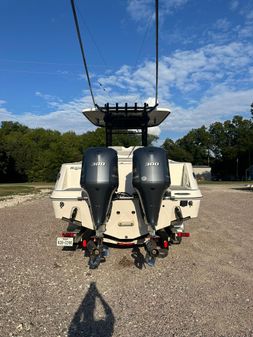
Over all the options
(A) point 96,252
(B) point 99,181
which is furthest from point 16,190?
(B) point 99,181

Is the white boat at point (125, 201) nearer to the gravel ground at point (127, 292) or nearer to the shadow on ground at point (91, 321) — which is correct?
the gravel ground at point (127, 292)

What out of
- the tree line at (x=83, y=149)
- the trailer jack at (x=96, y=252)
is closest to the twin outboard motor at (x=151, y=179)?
the trailer jack at (x=96, y=252)

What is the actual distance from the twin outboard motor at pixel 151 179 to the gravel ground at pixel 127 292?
97 centimetres

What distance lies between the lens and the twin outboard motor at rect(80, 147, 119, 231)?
488 centimetres

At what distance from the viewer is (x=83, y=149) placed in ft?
212

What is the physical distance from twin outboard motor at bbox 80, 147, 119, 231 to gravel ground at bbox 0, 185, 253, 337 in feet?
3.16

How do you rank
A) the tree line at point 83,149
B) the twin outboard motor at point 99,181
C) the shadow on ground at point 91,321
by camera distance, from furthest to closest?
1. the tree line at point 83,149
2. the twin outboard motor at point 99,181
3. the shadow on ground at point 91,321

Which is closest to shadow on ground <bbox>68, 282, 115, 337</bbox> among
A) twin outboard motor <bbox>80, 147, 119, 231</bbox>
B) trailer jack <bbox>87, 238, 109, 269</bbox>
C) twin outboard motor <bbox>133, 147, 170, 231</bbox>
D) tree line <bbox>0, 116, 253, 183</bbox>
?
trailer jack <bbox>87, 238, 109, 269</bbox>

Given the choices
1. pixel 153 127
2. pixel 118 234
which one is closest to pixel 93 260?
pixel 118 234

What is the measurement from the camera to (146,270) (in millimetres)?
5676

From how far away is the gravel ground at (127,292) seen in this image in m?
3.65

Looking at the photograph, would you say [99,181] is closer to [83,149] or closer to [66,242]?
[66,242]

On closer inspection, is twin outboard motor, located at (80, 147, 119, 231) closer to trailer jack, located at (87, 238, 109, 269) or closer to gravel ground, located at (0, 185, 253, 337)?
trailer jack, located at (87, 238, 109, 269)

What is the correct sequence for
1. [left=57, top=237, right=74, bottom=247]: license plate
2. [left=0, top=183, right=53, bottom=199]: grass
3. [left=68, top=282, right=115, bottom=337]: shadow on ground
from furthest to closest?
[left=0, top=183, right=53, bottom=199]: grass
[left=57, top=237, right=74, bottom=247]: license plate
[left=68, top=282, right=115, bottom=337]: shadow on ground
